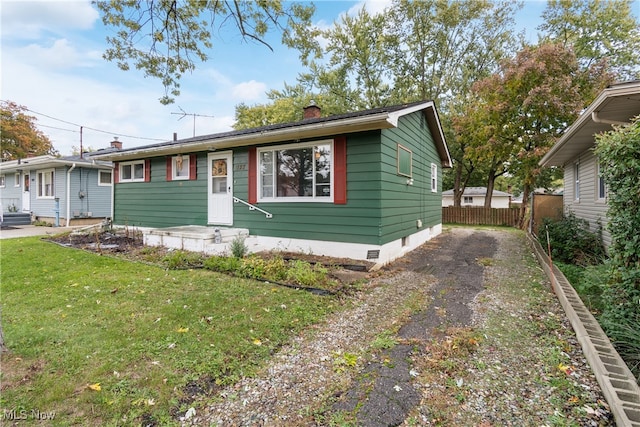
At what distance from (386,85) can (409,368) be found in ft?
78.6

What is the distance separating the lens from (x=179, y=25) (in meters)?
4.74

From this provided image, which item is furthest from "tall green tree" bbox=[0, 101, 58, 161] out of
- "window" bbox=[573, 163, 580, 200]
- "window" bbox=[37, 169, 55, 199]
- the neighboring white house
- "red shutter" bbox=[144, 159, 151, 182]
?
the neighboring white house

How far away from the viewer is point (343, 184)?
21.0 ft

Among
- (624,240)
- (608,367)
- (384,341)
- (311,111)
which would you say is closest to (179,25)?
(311,111)

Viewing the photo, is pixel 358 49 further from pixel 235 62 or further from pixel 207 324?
pixel 207 324

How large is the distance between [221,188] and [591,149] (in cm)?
820

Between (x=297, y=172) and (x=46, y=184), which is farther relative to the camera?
(x=46, y=184)

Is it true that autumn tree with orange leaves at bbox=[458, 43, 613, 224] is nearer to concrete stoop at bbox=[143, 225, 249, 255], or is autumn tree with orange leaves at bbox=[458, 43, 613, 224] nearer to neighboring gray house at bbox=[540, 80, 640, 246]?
neighboring gray house at bbox=[540, 80, 640, 246]

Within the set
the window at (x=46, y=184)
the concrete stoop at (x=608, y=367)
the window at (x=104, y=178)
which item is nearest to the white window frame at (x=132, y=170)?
the window at (x=104, y=178)

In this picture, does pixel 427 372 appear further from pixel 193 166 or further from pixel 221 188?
pixel 193 166

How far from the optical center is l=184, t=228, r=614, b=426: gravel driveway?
78.4 inches

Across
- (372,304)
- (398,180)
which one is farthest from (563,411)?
(398,180)

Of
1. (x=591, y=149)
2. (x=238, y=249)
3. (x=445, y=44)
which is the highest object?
(x=445, y=44)

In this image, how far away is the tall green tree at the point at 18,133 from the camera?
27.2 m
